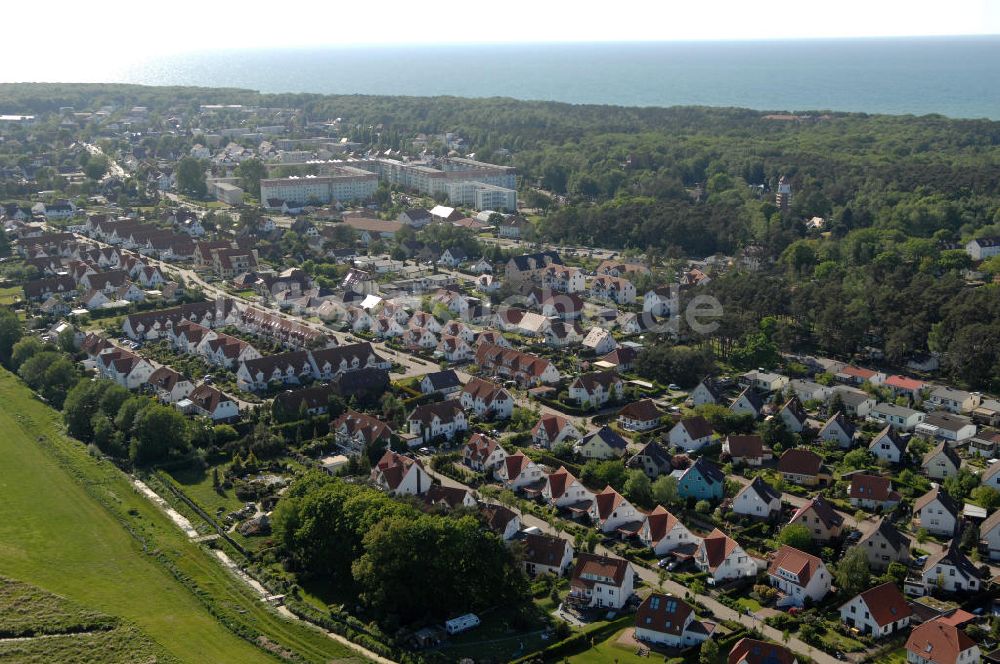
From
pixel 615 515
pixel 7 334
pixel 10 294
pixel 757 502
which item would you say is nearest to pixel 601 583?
pixel 615 515

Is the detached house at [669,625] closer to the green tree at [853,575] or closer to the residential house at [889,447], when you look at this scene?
the green tree at [853,575]

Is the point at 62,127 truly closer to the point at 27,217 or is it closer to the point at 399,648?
the point at 27,217

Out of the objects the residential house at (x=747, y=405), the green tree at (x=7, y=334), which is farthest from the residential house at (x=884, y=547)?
the green tree at (x=7, y=334)

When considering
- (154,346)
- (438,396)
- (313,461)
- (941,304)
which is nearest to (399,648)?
(313,461)

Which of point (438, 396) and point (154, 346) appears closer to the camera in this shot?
point (438, 396)

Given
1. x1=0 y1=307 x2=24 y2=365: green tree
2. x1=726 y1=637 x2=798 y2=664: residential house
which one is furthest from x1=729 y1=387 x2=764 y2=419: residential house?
x1=0 y1=307 x2=24 y2=365: green tree

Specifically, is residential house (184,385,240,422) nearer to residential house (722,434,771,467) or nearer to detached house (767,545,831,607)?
residential house (722,434,771,467)
